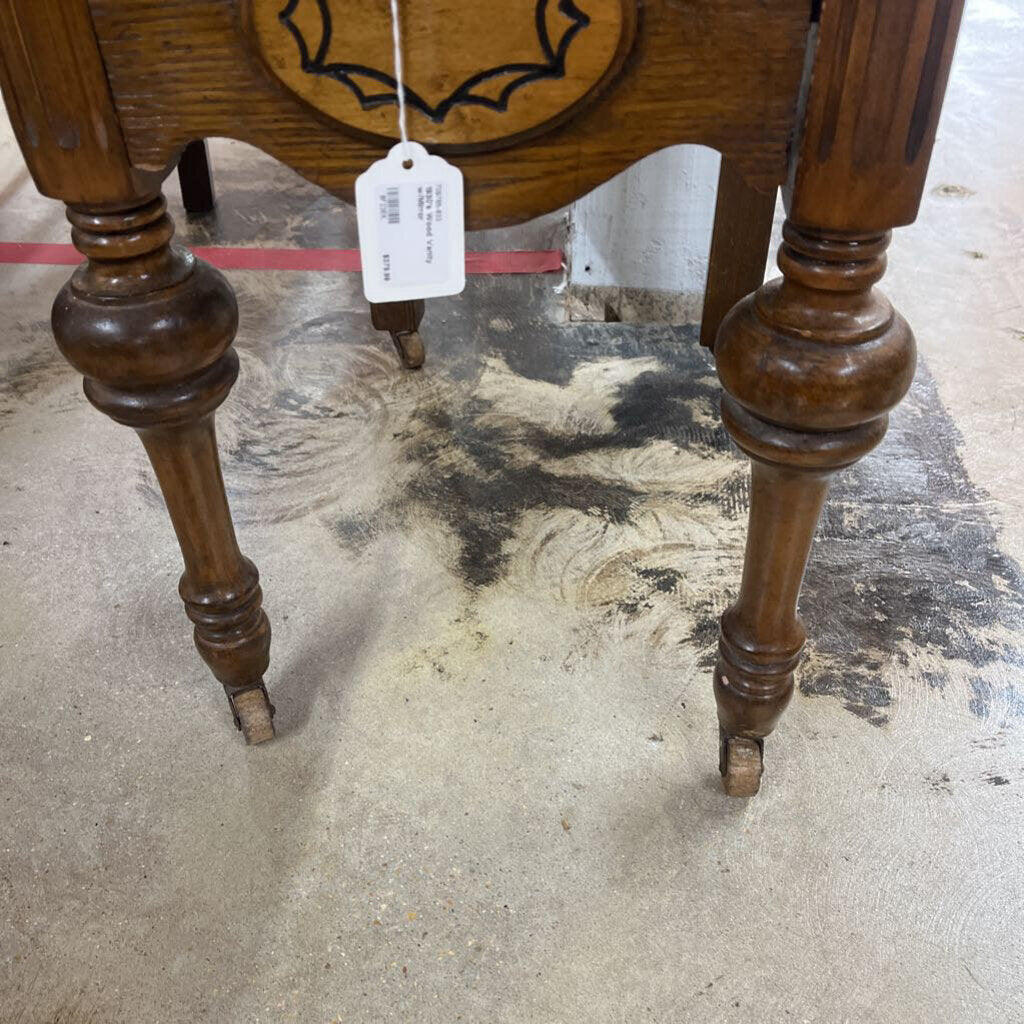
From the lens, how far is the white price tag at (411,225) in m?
0.62

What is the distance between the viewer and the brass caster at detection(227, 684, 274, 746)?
3.00 ft

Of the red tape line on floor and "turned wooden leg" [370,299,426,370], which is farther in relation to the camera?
the red tape line on floor

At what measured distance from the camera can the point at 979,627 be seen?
1.03m

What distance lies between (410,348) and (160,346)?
2.50ft

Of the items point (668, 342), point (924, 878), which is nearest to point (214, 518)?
point (924, 878)

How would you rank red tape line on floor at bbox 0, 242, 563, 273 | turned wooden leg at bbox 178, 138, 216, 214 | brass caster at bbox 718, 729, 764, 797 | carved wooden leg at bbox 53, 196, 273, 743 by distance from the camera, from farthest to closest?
turned wooden leg at bbox 178, 138, 216, 214 < red tape line on floor at bbox 0, 242, 563, 273 < brass caster at bbox 718, 729, 764, 797 < carved wooden leg at bbox 53, 196, 273, 743

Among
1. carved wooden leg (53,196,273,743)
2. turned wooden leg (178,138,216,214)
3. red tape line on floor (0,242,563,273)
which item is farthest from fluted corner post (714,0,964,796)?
turned wooden leg (178,138,216,214)

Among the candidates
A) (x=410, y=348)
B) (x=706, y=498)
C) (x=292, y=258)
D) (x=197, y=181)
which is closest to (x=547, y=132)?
(x=706, y=498)

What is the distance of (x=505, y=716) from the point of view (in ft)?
3.14

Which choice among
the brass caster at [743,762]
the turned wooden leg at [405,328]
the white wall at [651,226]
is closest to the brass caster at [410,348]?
the turned wooden leg at [405,328]

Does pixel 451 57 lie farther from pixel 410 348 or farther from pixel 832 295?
pixel 410 348

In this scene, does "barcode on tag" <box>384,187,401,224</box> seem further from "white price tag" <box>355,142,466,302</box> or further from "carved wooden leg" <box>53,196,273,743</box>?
"carved wooden leg" <box>53,196,273,743</box>

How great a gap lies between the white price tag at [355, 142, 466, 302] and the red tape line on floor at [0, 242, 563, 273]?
105cm

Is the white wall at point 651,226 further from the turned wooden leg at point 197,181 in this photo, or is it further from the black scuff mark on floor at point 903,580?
the turned wooden leg at point 197,181
